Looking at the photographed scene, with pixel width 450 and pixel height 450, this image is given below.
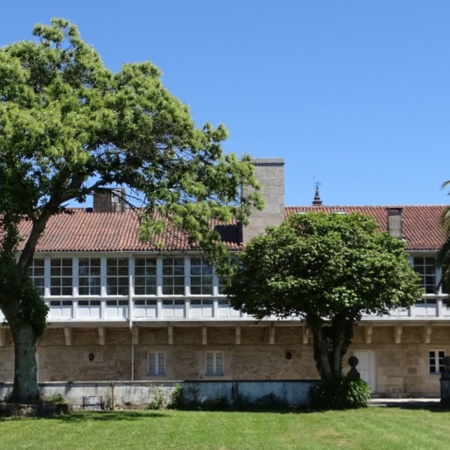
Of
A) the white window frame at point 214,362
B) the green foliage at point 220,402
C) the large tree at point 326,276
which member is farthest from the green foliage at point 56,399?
the white window frame at point 214,362

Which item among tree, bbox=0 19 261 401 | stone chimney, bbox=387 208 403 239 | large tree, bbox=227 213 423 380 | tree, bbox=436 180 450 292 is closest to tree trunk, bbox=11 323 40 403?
tree, bbox=0 19 261 401

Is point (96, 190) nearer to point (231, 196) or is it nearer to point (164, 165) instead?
point (164, 165)

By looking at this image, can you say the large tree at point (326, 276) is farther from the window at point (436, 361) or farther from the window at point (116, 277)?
the window at point (436, 361)

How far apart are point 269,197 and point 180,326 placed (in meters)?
5.93

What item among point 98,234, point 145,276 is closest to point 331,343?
point 145,276

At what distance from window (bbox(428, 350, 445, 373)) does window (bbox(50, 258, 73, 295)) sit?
13714 mm

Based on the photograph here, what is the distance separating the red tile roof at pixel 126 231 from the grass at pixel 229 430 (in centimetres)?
1039

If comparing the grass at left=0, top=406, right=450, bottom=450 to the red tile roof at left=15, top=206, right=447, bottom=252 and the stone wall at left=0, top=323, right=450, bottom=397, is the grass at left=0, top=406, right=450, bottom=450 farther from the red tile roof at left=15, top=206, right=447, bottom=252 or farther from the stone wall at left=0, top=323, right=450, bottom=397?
the red tile roof at left=15, top=206, right=447, bottom=252

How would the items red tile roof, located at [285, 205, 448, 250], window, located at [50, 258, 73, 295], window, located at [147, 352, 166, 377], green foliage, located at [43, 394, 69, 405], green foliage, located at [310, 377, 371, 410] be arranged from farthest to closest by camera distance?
window, located at [147, 352, 166, 377]
red tile roof, located at [285, 205, 448, 250]
window, located at [50, 258, 73, 295]
green foliage, located at [310, 377, 371, 410]
green foliage, located at [43, 394, 69, 405]

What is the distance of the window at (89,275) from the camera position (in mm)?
33250

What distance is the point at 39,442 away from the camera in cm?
1709

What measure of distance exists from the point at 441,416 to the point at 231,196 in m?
7.68

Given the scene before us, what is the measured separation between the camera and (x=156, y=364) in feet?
112

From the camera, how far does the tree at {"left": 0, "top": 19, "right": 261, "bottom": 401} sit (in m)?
20.5
